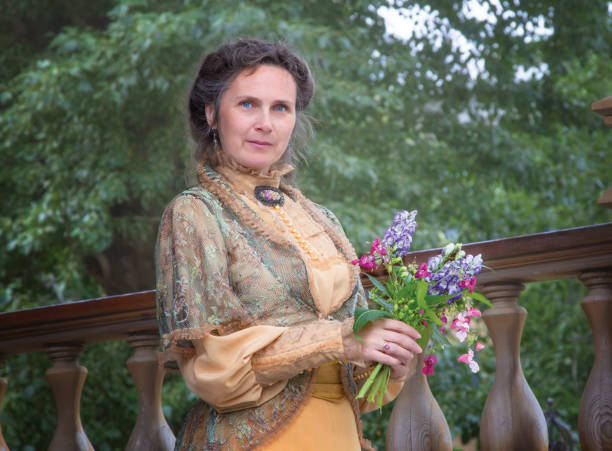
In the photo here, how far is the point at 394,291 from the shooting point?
1.71 metres

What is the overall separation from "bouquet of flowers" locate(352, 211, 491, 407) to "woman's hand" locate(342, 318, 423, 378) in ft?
0.09

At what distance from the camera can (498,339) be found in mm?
2109

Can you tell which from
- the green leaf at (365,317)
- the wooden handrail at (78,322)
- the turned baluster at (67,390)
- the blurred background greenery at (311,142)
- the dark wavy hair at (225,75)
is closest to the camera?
the green leaf at (365,317)

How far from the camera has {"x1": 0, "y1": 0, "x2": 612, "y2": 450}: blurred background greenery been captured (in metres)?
6.96

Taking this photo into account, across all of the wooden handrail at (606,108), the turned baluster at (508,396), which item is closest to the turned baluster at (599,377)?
the turned baluster at (508,396)

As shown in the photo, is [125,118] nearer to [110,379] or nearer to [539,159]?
[110,379]

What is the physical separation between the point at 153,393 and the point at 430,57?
622cm

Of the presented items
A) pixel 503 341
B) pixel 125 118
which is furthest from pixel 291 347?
pixel 125 118

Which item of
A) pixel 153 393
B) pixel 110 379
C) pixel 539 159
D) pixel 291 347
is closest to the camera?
pixel 291 347

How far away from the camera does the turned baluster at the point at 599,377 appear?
1.87m

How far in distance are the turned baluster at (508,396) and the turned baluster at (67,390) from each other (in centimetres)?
132

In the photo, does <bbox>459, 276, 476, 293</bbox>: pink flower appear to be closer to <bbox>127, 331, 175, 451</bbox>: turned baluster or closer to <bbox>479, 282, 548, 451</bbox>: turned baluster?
<bbox>479, 282, 548, 451</bbox>: turned baluster

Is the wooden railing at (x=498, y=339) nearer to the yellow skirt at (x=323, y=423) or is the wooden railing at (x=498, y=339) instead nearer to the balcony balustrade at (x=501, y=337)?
the balcony balustrade at (x=501, y=337)

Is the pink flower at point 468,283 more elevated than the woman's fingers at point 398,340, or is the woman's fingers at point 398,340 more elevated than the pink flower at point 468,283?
the pink flower at point 468,283
